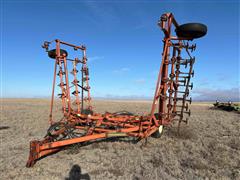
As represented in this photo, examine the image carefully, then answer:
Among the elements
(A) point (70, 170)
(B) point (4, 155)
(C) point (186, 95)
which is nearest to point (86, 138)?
(A) point (70, 170)

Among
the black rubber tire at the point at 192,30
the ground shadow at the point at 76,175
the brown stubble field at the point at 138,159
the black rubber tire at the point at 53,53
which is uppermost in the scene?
the black rubber tire at the point at 192,30

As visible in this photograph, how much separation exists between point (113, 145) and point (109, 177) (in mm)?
2557

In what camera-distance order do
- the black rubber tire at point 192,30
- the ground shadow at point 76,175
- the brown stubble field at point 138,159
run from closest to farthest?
the ground shadow at point 76,175, the brown stubble field at point 138,159, the black rubber tire at point 192,30

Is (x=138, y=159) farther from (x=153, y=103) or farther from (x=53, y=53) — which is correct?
(x=53, y=53)

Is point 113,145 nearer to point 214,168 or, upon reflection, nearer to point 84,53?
point 214,168

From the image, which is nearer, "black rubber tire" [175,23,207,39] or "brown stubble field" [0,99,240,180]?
"brown stubble field" [0,99,240,180]

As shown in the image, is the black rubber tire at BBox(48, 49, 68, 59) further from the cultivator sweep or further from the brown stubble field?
the brown stubble field

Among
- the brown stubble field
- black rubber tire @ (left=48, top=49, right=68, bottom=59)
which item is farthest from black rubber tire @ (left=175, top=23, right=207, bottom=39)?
black rubber tire @ (left=48, top=49, right=68, bottom=59)

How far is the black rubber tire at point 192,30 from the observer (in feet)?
23.4

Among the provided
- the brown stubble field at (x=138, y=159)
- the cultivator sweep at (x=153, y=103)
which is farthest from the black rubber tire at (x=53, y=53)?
the brown stubble field at (x=138, y=159)

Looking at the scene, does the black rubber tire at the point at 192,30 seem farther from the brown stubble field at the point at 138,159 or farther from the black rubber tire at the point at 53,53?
the black rubber tire at the point at 53,53

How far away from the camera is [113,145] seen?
7.63m

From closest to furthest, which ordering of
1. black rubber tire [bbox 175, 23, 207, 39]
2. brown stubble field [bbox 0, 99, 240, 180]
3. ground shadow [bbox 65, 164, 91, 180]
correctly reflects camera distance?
ground shadow [bbox 65, 164, 91, 180], brown stubble field [bbox 0, 99, 240, 180], black rubber tire [bbox 175, 23, 207, 39]

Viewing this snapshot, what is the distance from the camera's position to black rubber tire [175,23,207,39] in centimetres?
714
